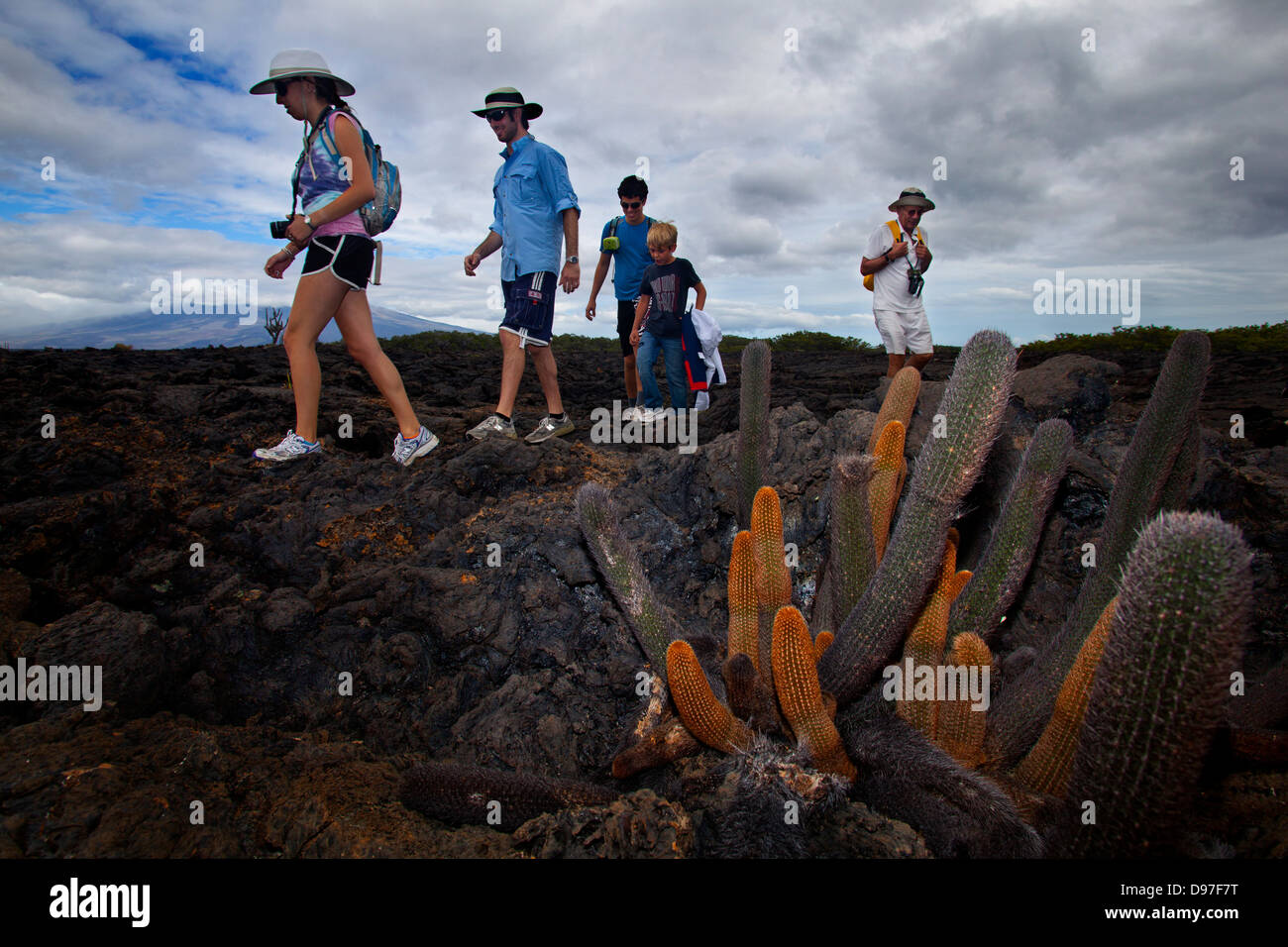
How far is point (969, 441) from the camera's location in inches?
78.9

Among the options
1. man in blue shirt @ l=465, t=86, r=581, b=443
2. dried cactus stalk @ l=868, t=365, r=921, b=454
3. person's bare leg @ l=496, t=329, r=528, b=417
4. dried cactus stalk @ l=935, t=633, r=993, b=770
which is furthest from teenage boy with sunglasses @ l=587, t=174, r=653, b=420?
dried cactus stalk @ l=935, t=633, r=993, b=770

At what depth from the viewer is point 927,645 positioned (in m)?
2.10

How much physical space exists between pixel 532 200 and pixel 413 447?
6.99ft

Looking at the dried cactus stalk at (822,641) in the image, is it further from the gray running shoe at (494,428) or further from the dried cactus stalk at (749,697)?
the gray running shoe at (494,428)

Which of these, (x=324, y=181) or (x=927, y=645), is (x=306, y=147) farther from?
(x=927, y=645)

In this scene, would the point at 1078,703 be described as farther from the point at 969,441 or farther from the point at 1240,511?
the point at 1240,511

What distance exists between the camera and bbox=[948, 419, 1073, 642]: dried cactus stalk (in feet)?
7.68

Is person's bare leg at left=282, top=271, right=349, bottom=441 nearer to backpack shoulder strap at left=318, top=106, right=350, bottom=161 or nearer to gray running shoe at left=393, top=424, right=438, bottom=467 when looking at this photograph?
gray running shoe at left=393, top=424, right=438, bottom=467

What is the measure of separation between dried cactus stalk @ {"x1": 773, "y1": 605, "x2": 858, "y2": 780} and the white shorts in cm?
421

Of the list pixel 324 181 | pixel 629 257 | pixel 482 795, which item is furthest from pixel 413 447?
pixel 629 257

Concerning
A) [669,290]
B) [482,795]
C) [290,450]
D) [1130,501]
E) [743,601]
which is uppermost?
[669,290]

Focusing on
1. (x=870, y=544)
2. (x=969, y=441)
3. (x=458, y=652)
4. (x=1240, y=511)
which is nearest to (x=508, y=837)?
(x=458, y=652)

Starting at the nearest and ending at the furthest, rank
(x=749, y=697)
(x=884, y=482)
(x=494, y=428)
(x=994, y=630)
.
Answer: (x=749, y=697) → (x=994, y=630) → (x=884, y=482) → (x=494, y=428)

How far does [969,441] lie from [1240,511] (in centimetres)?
189
